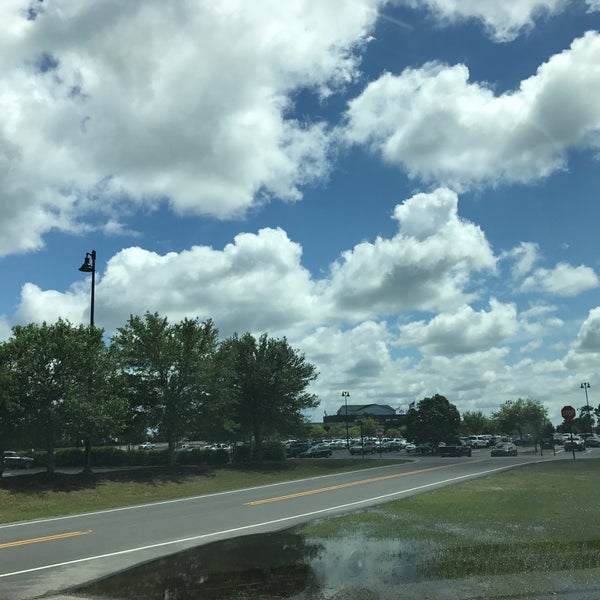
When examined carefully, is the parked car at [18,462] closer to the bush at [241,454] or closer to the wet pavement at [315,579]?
the bush at [241,454]

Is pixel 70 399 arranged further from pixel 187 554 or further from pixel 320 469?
pixel 320 469

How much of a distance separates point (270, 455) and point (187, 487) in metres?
16.7

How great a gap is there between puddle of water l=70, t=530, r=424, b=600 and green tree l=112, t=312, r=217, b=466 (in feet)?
68.7

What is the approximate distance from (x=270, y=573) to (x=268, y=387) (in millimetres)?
31343

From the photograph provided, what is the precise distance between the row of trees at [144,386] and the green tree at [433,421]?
31026 millimetres

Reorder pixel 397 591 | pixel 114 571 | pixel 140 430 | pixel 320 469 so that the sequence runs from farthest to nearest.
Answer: pixel 320 469
pixel 140 430
pixel 114 571
pixel 397 591

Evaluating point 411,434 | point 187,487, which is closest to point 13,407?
point 187,487

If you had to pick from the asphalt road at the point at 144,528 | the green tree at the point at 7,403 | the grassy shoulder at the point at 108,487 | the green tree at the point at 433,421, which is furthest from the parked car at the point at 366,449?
the green tree at the point at 7,403

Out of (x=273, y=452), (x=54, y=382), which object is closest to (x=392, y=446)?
(x=273, y=452)

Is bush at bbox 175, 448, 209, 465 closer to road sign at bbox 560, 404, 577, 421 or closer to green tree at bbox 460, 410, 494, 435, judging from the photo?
road sign at bbox 560, 404, 577, 421

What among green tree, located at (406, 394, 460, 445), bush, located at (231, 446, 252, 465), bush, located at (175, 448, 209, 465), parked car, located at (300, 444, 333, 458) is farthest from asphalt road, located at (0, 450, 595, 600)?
green tree, located at (406, 394, 460, 445)

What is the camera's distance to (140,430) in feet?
105

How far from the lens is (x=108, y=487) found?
84.7 ft

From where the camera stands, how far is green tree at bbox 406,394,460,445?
68688mm
